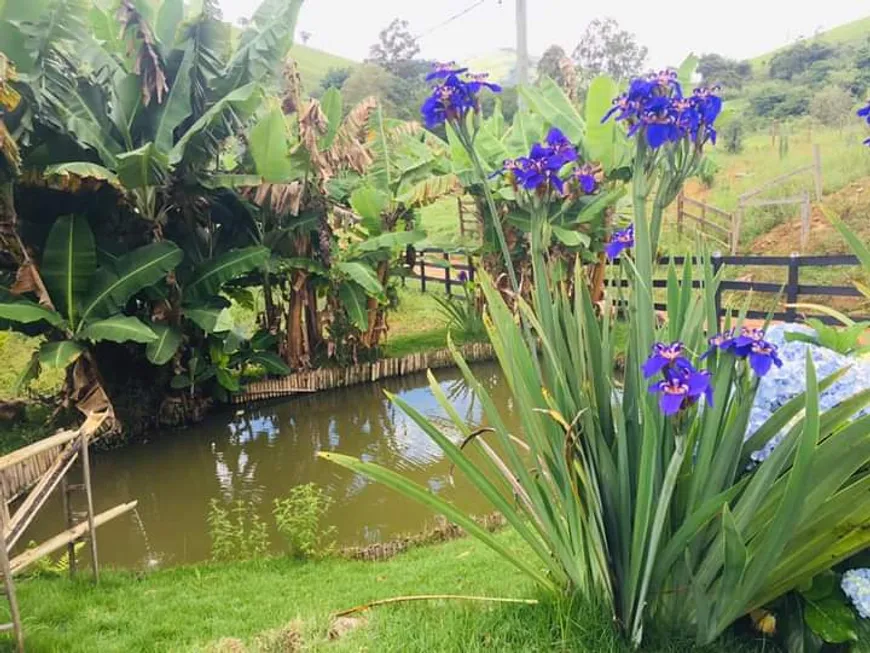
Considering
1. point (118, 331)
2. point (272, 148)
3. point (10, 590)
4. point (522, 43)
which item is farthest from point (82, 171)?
point (522, 43)

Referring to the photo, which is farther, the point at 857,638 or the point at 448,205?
the point at 448,205

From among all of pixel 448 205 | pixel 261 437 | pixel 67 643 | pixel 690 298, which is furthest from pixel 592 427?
pixel 448 205

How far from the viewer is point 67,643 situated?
2.78 m

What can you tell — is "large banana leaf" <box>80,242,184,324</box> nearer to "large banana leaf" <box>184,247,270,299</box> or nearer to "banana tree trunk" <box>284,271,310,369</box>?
"large banana leaf" <box>184,247,270,299</box>

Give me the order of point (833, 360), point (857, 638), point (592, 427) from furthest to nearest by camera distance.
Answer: point (833, 360)
point (592, 427)
point (857, 638)

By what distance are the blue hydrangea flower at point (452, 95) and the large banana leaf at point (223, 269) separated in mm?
5121

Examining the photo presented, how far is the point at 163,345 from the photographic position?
6359 millimetres

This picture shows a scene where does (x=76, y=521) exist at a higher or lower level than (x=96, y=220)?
lower

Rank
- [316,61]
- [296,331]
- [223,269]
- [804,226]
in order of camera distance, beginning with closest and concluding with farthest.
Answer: [223,269] < [296,331] < [804,226] < [316,61]

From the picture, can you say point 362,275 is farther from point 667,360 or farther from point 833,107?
point 833,107

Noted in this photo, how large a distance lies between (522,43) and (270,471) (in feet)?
25.5

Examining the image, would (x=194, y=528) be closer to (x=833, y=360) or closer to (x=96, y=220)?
(x=96, y=220)

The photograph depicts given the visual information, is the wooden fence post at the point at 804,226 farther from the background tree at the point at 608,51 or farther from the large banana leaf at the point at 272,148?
the background tree at the point at 608,51

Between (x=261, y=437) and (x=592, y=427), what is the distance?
5.58 meters
